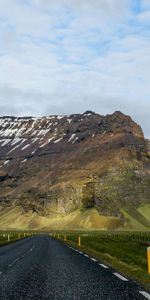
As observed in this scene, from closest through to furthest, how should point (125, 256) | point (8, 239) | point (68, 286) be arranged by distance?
1. point (68, 286)
2. point (125, 256)
3. point (8, 239)

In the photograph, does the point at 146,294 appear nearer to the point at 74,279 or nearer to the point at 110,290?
the point at 110,290

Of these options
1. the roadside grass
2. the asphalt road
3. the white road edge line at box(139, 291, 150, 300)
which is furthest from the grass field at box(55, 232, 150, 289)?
the roadside grass

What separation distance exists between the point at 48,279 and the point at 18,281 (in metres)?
1.24

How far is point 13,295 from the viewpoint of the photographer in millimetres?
12125

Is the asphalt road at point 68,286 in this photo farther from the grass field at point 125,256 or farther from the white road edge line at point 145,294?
the grass field at point 125,256

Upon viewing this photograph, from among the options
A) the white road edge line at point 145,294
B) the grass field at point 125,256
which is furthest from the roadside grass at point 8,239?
the white road edge line at point 145,294

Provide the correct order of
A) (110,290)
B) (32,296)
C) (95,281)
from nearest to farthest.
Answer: (32,296), (110,290), (95,281)

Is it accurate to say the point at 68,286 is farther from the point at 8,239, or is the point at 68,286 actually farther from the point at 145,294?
the point at 8,239

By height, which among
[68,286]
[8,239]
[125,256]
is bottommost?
[8,239]

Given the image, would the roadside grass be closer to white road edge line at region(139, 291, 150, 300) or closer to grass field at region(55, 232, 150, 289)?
grass field at region(55, 232, 150, 289)

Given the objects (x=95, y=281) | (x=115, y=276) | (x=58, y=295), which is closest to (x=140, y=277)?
(x=115, y=276)

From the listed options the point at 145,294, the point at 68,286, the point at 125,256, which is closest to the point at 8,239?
the point at 125,256

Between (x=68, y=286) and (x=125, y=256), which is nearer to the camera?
(x=68, y=286)

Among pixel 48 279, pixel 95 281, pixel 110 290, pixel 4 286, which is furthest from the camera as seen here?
pixel 48 279
